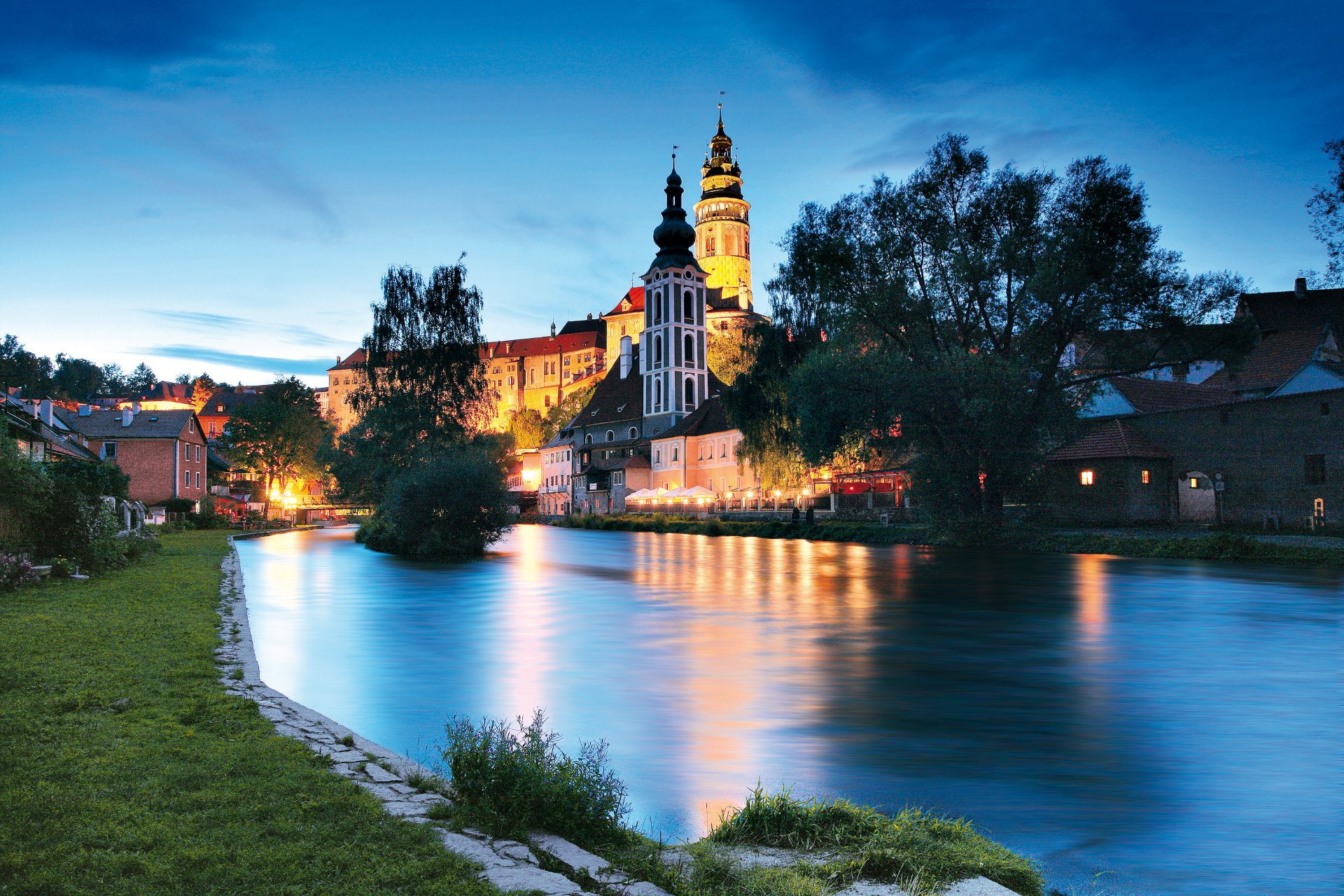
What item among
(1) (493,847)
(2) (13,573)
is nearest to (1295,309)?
(2) (13,573)

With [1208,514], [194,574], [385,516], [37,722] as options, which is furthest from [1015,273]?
[37,722]

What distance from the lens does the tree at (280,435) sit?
84562 mm

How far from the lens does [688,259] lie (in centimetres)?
9588

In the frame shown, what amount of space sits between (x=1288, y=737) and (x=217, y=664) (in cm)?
1167

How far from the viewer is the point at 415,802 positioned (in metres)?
5.62

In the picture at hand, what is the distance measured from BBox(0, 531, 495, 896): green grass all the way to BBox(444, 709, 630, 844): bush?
49cm

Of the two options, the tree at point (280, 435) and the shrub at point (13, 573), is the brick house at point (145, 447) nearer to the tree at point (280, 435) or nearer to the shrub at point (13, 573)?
the tree at point (280, 435)

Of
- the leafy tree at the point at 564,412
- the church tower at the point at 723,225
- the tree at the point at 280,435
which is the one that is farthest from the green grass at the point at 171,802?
the church tower at the point at 723,225

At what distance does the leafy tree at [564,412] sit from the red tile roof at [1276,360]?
283 ft

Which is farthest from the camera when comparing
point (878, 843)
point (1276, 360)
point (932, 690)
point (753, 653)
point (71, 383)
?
point (71, 383)

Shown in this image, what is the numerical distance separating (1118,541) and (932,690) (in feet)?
88.7

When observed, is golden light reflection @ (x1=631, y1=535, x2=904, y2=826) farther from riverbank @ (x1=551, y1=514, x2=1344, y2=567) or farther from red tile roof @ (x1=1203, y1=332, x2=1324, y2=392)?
red tile roof @ (x1=1203, y1=332, x2=1324, y2=392)

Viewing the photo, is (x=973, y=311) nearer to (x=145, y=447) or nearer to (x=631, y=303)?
(x=145, y=447)

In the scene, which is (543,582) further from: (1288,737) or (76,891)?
(76,891)
